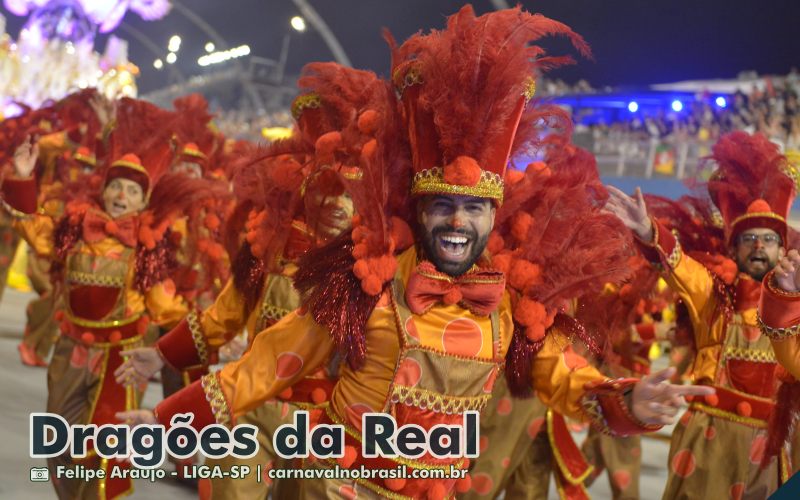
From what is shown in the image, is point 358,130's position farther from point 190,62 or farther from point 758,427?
point 190,62

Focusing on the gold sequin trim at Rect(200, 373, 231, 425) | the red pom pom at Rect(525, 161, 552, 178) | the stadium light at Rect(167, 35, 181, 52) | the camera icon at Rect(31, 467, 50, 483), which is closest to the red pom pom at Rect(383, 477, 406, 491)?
the gold sequin trim at Rect(200, 373, 231, 425)

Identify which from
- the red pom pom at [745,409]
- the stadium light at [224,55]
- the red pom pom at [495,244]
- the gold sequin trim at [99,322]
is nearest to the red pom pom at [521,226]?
the red pom pom at [495,244]

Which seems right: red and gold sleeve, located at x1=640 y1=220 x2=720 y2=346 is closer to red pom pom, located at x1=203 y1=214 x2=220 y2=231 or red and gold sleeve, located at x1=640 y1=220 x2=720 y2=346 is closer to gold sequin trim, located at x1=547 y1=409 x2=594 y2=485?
gold sequin trim, located at x1=547 y1=409 x2=594 y2=485

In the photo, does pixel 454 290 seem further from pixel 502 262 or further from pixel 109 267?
pixel 109 267

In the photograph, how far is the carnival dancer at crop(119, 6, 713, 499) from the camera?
103 inches

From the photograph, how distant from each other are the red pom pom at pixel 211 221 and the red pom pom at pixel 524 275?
327 centimetres

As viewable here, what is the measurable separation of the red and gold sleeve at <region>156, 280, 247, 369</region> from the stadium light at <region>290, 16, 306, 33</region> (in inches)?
795

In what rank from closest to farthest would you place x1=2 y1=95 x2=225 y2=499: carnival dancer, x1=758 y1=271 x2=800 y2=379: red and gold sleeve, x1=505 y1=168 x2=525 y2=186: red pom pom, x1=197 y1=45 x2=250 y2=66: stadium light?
x1=505 y1=168 x2=525 y2=186: red pom pom → x1=758 y1=271 x2=800 y2=379: red and gold sleeve → x1=2 y1=95 x2=225 y2=499: carnival dancer → x1=197 y1=45 x2=250 y2=66: stadium light

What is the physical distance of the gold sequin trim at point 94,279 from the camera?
495 centimetres

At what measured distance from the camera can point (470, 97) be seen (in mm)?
2615

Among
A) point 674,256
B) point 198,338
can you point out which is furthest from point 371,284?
point 674,256

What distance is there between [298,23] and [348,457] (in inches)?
861

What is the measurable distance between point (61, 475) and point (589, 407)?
2.80m

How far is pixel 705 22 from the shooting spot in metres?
14.5
